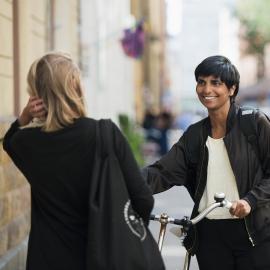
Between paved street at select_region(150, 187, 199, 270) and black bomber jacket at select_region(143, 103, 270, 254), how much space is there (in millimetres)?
2858

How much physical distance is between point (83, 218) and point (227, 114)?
1.14m

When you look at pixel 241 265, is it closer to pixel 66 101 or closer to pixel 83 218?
pixel 83 218

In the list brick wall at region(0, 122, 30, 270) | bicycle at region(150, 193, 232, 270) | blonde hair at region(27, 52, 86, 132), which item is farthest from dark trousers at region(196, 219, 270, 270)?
brick wall at region(0, 122, 30, 270)

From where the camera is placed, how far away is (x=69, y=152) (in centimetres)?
345

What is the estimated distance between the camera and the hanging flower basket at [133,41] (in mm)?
20562

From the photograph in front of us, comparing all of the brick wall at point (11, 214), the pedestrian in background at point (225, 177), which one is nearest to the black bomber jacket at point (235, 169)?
the pedestrian in background at point (225, 177)

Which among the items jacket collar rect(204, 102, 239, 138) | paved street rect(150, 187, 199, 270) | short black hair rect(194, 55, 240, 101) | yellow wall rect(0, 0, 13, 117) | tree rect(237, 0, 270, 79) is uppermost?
tree rect(237, 0, 270, 79)

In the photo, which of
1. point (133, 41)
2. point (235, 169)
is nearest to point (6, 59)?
point (235, 169)

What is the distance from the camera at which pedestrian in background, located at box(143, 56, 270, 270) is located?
13.8 feet

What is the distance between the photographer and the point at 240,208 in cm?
403

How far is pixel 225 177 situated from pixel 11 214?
3.59 m

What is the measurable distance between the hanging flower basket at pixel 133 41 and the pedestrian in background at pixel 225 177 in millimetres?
16264

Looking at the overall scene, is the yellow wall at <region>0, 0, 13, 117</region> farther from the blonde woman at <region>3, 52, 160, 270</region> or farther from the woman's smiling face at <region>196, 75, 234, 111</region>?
the blonde woman at <region>3, 52, 160, 270</region>

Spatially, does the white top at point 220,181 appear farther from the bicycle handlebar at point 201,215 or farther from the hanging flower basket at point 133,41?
the hanging flower basket at point 133,41
